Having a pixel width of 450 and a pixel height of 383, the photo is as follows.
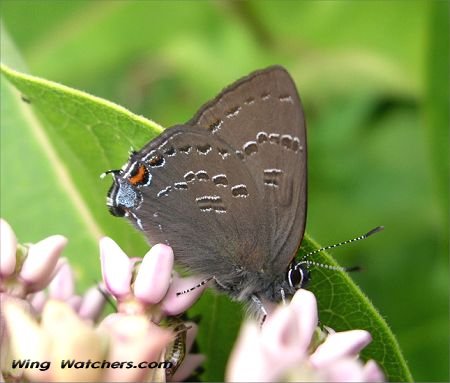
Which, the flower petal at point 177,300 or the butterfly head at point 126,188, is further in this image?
the butterfly head at point 126,188

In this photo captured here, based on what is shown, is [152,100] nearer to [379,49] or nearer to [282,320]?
[379,49]

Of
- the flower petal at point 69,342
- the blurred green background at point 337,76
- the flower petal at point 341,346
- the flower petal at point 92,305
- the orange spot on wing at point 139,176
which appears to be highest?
the flower petal at point 69,342

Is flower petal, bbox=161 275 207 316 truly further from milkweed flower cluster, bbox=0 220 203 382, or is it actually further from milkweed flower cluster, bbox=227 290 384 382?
milkweed flower cluster, bbox=227 290 384 382

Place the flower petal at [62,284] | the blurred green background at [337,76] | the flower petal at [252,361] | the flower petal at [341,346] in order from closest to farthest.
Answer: the flower petal at [252,361] < the flower petal at [341,346] < the flower petal at [62,284] < the blurred green background at [337,76]

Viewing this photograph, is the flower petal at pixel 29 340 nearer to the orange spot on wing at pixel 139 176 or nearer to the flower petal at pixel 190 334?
the flower petal at pixel 190 334

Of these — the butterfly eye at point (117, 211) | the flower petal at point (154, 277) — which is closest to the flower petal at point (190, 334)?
the flower petal at point (154, 277)

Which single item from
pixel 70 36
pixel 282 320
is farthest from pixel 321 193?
pixel 282 320
